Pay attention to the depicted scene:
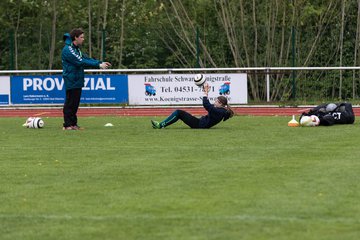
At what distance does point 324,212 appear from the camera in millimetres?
9148

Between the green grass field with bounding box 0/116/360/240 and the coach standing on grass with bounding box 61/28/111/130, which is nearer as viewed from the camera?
the green grass field with bounding box 0/116/360/240

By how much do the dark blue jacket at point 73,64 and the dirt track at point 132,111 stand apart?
6.81 m

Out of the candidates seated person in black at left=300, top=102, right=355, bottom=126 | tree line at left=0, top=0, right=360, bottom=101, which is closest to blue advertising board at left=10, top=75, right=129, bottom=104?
tree line at left=0, top=0, right=360, bottom=101

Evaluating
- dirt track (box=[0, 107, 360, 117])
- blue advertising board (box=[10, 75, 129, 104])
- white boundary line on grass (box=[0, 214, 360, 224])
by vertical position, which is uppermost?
blue advertising board (box=[10, 75, 129, 104])

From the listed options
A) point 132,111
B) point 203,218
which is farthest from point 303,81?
point 203,218

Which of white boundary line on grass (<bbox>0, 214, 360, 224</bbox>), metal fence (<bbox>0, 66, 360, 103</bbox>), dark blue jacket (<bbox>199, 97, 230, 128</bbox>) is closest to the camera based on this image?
white boundary line on grass (<bbox>0, 214, 360, 224</bbox>)

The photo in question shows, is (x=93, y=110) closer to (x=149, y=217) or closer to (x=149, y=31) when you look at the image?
(x=149, y=31)

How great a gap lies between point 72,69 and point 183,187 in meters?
→ 10.1

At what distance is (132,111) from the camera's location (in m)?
28.6

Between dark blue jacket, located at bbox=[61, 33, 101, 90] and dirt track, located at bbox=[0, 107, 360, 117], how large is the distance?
22.4 feet

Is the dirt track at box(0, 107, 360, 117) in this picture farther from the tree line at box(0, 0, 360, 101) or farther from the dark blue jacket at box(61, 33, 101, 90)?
the dark blue jacket at box(61, 33, 101, 90)

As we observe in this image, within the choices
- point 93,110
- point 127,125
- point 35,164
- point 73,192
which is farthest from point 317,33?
point 73,192

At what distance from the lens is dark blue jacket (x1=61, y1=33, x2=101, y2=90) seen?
802 inches

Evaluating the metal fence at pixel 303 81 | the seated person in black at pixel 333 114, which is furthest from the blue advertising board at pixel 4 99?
the seated person in black at pixel 333 114
